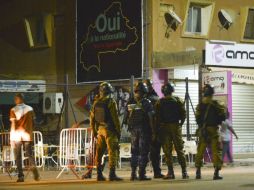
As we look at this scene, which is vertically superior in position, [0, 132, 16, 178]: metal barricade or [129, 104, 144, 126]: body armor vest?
[129, 104, 144, 126]: body armor vest

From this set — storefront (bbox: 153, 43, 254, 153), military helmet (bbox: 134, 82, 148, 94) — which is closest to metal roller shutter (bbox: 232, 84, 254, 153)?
storefront (bbox: 153, 43, 254, 153)

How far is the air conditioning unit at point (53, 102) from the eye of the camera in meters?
25.6

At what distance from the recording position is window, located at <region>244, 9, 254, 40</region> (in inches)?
1037

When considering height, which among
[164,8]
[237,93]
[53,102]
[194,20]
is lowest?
[53,102]

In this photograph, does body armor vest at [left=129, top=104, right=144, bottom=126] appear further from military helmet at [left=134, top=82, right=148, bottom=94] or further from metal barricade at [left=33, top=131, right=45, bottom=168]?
metal barricade at [left=33, top=131, right=45, bottom=168]

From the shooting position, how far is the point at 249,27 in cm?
2652

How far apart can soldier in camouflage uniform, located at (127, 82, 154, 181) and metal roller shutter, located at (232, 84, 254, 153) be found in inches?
464

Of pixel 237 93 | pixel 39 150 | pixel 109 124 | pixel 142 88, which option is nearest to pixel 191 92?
pixel 237 93

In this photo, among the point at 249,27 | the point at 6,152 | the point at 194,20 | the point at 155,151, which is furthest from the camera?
the point at 249,27

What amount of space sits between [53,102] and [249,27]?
823cm

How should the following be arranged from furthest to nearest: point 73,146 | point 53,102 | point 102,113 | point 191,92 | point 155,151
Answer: point 53,102 < point 191,92 < point 73,146 < point 155,151 < point 102,113

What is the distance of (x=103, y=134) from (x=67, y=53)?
13.1 metres

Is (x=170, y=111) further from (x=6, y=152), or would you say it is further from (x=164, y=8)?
(x=164, y=8)

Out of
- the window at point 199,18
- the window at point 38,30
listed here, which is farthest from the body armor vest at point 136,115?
the window at point 38,30
